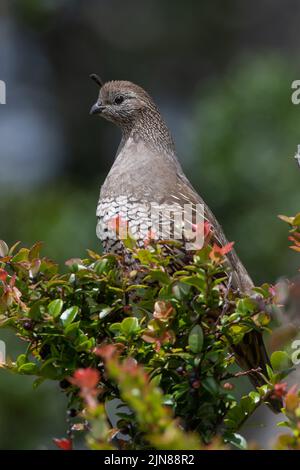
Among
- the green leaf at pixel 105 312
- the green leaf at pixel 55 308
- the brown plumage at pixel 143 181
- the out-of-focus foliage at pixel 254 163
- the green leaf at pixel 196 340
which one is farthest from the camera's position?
the out-of-focus foliage at pixel 254 163

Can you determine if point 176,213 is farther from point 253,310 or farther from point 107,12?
point 107,12

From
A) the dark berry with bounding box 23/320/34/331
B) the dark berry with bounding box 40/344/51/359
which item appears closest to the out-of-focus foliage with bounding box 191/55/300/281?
the dark berry with bounding box 40/344/51/359

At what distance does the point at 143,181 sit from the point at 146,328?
147 centimetres

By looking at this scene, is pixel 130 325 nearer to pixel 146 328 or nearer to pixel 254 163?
pixel 146 328

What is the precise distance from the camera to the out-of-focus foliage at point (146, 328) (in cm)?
272

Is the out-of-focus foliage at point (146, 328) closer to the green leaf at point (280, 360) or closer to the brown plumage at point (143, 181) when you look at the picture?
the green leaf at point (280, 360)

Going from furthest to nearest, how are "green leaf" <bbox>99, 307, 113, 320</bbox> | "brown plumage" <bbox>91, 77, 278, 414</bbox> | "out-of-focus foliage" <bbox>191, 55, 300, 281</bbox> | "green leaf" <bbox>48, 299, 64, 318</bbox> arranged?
1. "out-of-focus foliage" <bbox>191, 55, 300, 281</bbox>
2. "brown plumage" <bbox>91, 77, 278, 414</bbox>
3. "green leaf" <bbox>99, 307, 113, 320</bbox>
4. "green leaf" <bbox>48, 299, 64, 318</bbox>

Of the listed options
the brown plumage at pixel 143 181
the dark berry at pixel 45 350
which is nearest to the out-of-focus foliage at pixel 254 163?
the brown plumage at pixel 143 181

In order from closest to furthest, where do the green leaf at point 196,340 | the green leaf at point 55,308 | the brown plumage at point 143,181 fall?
the green leaf at point 196,340, the green leaf at point 55,308, the brown plumage at point 143,181

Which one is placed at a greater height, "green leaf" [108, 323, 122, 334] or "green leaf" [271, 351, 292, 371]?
"green leaf" [108, 323, 122, 334]

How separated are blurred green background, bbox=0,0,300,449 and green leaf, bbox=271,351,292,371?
12.1 feet

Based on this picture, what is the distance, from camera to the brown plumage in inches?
155

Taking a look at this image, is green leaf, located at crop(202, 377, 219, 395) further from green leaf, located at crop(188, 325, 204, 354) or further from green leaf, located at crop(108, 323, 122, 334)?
green leaf, located at crop(108, 323, 122, 334)

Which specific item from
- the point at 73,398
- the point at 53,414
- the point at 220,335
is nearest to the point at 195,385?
the point at 220,335
